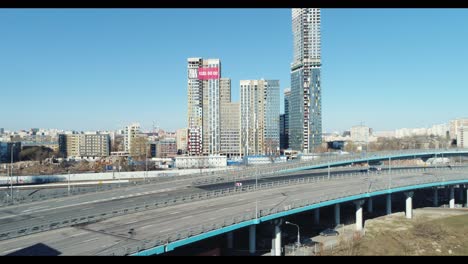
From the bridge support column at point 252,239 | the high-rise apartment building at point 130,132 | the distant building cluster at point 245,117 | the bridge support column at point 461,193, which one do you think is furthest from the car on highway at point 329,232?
the high-rise apartment building at point 130,132

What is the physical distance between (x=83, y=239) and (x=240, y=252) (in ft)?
30.6

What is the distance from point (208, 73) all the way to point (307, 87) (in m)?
24.3

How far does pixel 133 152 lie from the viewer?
8050 centimetres

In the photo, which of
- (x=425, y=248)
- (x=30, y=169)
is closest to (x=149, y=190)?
(x=425, y=248)

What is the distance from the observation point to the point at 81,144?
94.4 meters

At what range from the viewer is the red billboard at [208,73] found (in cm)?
8271

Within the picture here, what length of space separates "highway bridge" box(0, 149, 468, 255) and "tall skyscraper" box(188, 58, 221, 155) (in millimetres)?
45900

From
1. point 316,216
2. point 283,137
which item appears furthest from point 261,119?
point 316,216

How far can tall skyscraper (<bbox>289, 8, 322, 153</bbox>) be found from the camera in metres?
87.9

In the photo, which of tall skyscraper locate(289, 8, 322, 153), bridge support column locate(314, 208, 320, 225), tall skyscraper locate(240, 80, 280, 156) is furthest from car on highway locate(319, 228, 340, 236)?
tall skyscraper locate(289, 8, 322, 153)

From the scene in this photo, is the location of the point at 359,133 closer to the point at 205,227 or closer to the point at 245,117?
the point at 245,117

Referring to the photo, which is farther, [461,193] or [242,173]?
[461,193]
